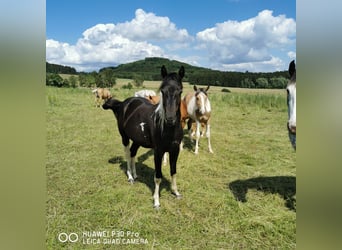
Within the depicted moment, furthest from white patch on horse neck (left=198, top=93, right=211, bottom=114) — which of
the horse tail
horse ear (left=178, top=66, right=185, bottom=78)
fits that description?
horse ear (left=178, top=66, right=185, bottom=78)

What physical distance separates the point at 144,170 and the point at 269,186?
7.41 feet

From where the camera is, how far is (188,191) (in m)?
3.68

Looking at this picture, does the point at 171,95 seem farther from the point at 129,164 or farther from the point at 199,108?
the point at 199,108

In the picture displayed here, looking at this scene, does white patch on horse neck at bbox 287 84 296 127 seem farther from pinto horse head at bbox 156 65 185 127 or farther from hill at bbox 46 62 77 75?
hill at bbox 46 62 77 75

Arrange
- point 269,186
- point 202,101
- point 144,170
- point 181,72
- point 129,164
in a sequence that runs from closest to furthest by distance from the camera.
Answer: point 181,72 → point 269,186 → point 129,164 → point 144,170 → point 202,101

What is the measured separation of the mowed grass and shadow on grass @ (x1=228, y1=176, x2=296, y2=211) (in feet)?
0.05

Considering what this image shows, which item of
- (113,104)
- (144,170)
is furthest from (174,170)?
(113,104)

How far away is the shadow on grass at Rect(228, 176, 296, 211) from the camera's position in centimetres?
339
